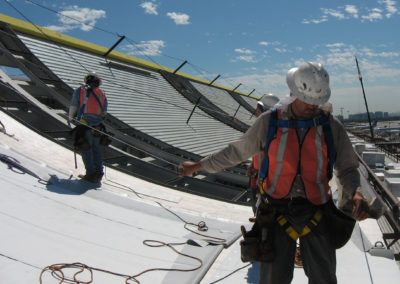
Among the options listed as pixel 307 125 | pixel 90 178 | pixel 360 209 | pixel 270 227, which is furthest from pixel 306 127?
pixel 90 178

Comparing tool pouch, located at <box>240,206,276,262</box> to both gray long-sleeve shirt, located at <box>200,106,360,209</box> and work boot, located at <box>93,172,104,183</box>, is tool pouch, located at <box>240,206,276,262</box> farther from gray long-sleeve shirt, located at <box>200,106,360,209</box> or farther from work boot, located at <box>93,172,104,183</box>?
work boot, located at <box>93,172,104,183</box>

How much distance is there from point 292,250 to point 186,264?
114cm

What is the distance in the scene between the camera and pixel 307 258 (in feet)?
6.16

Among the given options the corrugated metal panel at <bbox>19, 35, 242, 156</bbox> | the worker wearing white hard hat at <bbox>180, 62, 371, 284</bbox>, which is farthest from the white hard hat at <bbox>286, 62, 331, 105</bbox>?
the corrugated metal panel at <bbox>19, 35, 242, 156</bbox>

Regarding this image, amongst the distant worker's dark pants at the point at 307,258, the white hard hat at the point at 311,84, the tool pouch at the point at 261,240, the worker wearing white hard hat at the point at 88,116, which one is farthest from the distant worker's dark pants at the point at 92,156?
the white hard hat at the point at 311,84

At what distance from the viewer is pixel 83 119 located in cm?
480

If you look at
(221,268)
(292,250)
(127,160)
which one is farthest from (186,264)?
(127,160)

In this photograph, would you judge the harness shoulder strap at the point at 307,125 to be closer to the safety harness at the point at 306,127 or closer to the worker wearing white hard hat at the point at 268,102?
the safety harness at the point at 306,127

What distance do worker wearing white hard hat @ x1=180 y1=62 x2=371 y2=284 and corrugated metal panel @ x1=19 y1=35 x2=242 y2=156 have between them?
7913 mm

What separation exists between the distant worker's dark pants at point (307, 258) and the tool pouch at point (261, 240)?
0.16 feet

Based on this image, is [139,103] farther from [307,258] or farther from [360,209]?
[360,209]

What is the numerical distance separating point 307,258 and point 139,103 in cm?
1111

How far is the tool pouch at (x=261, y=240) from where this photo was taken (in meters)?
1.89

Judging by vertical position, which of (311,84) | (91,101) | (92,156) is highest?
(91,101)
